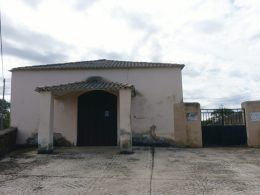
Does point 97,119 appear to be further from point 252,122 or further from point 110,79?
point 252,122

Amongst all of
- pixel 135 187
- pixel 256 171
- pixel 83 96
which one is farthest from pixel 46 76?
pixel 256 171

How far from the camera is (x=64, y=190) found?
518 centimetres

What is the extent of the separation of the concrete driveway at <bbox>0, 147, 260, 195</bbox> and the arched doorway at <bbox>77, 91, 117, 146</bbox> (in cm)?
242

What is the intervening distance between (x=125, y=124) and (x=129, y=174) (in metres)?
3.22

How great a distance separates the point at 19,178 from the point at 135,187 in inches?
115

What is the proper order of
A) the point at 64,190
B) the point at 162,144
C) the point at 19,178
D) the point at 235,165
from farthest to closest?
the point at 162,144 → the point at 235,165 → the point at 19,178 → the point at 64,190

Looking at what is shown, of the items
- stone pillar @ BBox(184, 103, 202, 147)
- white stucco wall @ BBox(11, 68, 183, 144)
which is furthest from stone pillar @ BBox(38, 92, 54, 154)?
stone pillar @ BBox(184, 103, 202, 147)

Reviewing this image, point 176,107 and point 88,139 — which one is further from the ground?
point 176,107

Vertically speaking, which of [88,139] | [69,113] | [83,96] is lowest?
[88,139]

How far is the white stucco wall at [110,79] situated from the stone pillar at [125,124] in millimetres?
2315

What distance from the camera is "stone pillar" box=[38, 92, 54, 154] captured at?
9.73 meters

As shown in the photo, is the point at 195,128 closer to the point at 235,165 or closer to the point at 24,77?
the point at 235,165

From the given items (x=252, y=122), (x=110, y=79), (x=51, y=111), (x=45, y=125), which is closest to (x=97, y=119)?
(x=110, y=79)

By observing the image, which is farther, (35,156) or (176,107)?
(176,107)
